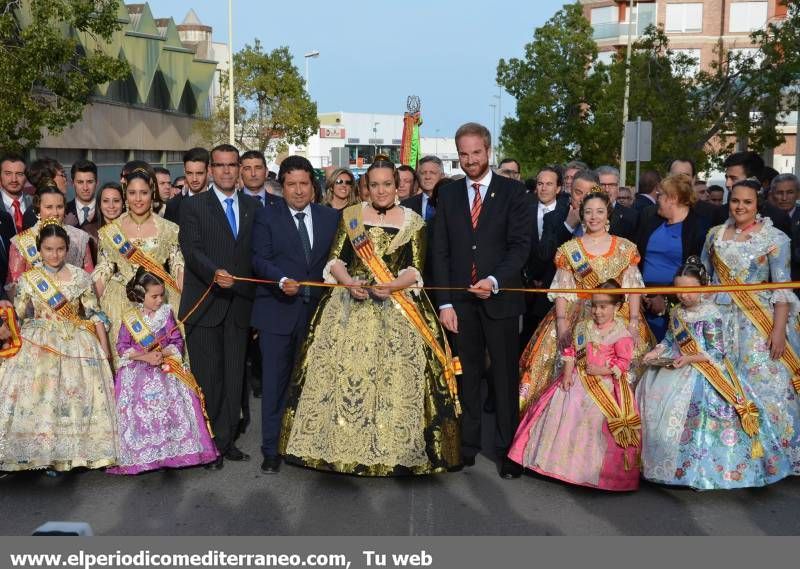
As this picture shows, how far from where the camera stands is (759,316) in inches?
239

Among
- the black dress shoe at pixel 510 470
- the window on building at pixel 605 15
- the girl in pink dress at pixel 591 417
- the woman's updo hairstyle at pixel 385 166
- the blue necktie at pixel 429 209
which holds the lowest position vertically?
the black dress shoe at pixel 510 470

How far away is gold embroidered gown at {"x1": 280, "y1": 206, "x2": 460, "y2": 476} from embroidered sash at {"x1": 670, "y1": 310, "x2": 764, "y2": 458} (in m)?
1.45

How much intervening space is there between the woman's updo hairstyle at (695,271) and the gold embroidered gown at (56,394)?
3.67m

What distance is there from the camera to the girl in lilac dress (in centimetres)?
594

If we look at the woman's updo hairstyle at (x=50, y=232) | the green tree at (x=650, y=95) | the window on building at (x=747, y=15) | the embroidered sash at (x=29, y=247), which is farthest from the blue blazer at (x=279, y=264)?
the window on building at (x=747, y=15)

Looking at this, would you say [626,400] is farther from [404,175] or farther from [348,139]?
[348,139]

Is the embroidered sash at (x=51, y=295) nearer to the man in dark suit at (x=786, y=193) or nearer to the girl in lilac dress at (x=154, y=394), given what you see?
the girl in lilac dress at (x=154, y=394)

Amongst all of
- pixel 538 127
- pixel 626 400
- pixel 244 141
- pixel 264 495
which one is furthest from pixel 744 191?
pixel 244 141

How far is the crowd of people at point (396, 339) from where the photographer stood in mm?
5703

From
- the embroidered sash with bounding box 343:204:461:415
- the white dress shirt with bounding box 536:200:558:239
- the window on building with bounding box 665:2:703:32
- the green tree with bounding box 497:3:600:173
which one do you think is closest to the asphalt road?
the embroidered sash with bounding box 343:204:461:415

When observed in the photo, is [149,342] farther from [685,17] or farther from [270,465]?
[685,17]

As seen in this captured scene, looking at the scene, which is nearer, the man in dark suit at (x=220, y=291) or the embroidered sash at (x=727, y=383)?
the embroidered sash at (x=727, y=383)

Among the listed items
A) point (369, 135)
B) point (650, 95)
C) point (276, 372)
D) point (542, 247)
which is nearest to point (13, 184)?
point (276, 372)
